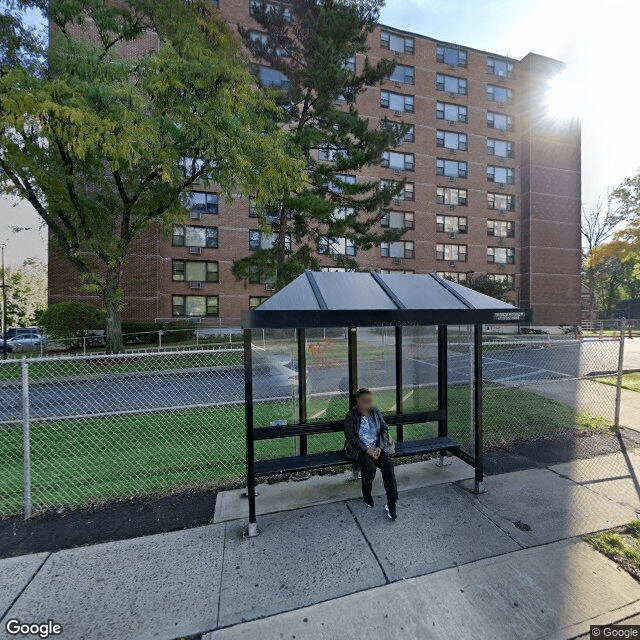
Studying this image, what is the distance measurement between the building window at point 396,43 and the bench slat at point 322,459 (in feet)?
126

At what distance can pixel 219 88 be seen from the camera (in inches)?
464

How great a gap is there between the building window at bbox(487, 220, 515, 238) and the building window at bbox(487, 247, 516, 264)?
4.69ft

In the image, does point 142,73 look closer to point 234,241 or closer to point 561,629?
point 561,629

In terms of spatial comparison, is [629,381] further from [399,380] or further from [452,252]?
[452,252]

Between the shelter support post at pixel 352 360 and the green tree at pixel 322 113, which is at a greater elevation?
the green tree at pixel 322 113

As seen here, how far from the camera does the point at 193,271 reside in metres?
28.3

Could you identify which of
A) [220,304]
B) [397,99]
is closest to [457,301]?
[220,304]

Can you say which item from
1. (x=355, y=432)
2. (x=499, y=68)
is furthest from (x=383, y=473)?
(x=499, y=68)

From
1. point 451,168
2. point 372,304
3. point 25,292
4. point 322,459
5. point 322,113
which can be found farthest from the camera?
point 25,292

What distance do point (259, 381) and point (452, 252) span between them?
2915cm

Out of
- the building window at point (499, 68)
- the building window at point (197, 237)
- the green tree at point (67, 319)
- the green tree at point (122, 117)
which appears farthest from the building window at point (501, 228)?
the green tree at point (67, 319)

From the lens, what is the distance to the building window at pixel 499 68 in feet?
116

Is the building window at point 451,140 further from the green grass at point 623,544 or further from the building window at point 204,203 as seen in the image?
the green grass at point 623,544

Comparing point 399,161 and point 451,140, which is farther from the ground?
point 451,140
